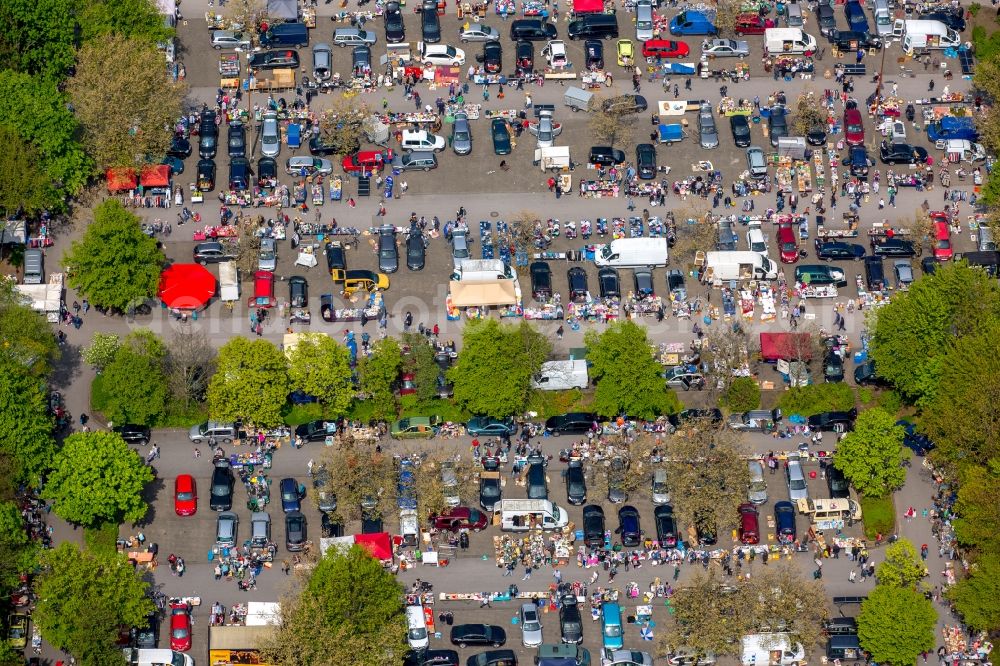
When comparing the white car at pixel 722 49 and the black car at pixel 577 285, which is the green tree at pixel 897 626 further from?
the white car at pixel 722 49

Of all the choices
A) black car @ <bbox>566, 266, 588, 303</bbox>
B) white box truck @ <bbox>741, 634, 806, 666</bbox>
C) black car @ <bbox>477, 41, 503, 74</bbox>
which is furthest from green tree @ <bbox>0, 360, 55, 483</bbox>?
white box truck @ <bbox>741, 634, 806, 666</bbox>

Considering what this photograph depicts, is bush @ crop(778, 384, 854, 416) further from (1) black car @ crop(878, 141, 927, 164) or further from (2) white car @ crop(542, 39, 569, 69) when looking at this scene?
(2) white car @ crop(542, 39, 569, 69)

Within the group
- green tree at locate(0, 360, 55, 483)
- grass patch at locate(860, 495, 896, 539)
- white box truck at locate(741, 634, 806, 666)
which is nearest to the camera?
white box truck at locate(741, 634, 806, 666)

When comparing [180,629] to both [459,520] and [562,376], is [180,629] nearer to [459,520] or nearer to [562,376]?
[459,520]

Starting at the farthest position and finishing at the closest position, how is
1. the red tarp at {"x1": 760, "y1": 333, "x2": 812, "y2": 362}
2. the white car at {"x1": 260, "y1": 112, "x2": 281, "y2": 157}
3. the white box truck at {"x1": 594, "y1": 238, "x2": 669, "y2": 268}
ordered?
1. the white car at {"x1": 260, "y1": 112, "x2": 281, "y2": 157}
2. the white box truck at {"x1": 594, "y1": 238, "x2": 669, "y2": 268}
3. the red tarp at {"x1": 760, "y1": 333, "x2": 812, "y2": 362}

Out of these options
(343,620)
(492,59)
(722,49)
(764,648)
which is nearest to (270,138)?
(492,59)

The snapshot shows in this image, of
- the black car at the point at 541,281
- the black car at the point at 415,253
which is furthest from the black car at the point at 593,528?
the black car at the point at 415,253
